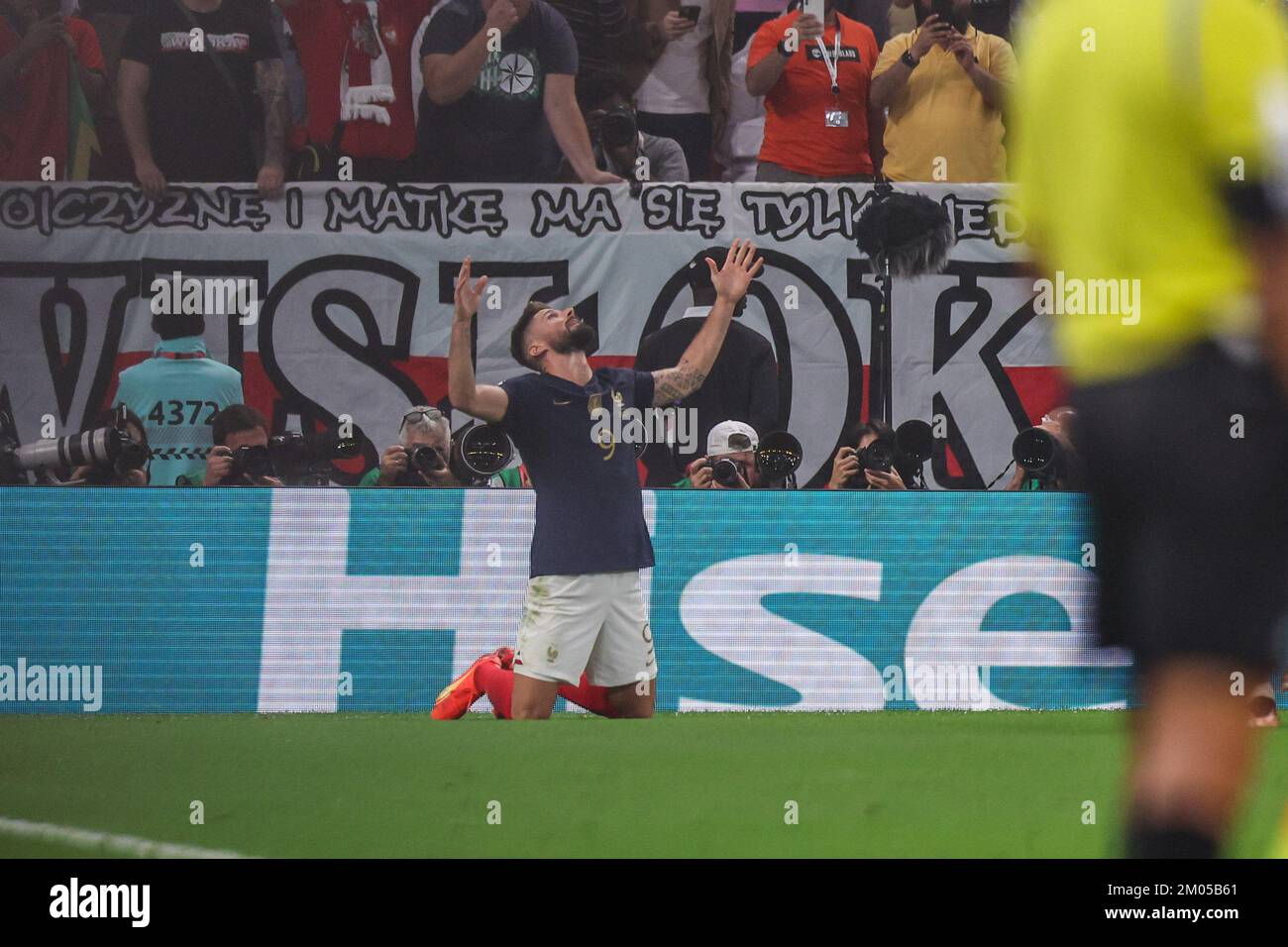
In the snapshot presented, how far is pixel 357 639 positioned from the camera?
1090 centimetres

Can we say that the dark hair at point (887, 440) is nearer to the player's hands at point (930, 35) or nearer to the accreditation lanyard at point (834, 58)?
the accreditation lanyard at point (834, 58)

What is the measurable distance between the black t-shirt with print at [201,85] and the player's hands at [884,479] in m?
5.17

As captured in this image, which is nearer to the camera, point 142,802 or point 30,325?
point 142,802

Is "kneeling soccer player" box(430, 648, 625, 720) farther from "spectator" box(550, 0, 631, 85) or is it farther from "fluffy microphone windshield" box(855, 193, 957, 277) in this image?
"spectator" box(550, 0, 631, 85)

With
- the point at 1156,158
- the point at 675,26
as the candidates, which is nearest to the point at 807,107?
the point at 675,26

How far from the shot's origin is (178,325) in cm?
1283

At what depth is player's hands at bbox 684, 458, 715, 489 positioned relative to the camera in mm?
11516

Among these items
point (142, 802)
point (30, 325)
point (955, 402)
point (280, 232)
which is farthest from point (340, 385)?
point (142, 802)

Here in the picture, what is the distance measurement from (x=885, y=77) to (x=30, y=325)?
6.57 metres

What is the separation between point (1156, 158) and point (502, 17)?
11.5 metres

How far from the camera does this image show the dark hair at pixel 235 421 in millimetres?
11898

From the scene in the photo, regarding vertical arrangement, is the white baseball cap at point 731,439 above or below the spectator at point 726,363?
below

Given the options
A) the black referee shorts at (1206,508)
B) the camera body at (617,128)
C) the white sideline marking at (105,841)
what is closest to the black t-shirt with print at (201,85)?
the camera body at (617,128)

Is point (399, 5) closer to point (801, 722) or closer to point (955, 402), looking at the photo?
point (955, 402)
